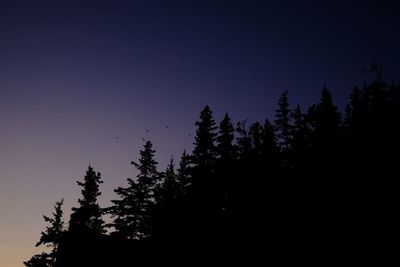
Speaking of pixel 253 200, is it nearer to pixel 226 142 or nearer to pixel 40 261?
pixel 226 142

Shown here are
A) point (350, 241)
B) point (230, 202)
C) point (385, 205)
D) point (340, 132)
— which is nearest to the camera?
point (350, 241)

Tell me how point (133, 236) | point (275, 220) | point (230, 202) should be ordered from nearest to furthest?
point (275, 220) < point (230, 202) < point (133, 236)

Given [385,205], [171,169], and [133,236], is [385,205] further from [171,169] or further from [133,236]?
[171,169]

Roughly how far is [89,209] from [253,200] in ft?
61.2

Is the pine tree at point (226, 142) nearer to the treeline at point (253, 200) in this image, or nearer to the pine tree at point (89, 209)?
the treeline at point (253, 200)

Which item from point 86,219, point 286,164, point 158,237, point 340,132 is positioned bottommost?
point 158,237

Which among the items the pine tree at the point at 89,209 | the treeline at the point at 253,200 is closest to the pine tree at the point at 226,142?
the treeline at the point at 253,200

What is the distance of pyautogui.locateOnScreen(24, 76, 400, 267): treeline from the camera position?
32281 mm

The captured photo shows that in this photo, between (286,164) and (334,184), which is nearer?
(334,184)

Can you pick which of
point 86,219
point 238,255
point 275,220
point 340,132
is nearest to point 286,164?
point 340,132

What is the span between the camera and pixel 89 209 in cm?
4441

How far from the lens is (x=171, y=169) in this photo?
5472 cm

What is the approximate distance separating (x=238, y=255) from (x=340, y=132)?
21.9 metres

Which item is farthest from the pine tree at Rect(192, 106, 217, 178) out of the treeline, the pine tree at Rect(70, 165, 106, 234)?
the pine tree at Rect(70, 165, 106, 234)
